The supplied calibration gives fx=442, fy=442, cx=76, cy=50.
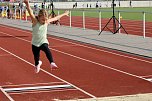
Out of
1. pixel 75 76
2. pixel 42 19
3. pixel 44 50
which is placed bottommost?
pixel 75 76

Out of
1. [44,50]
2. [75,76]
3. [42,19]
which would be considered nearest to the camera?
[42,19]

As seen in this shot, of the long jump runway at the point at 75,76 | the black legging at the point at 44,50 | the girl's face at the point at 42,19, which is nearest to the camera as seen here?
the girl's face at the point at 42,19

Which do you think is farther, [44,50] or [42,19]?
[44,50]

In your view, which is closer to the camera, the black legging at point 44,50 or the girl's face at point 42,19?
the girl's face at point 42,19

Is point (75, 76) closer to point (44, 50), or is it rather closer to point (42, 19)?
point (44, 50)

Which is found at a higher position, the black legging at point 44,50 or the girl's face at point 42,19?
the girl's face at point 42,19

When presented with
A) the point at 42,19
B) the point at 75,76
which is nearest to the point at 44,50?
the point at 42,19

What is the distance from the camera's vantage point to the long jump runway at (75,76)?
10383mm

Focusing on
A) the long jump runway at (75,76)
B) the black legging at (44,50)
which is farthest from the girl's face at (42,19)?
the long jump runway at (75,76)

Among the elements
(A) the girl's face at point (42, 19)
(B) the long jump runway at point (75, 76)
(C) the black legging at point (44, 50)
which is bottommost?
(B) the long jump runway at point (75, 76)

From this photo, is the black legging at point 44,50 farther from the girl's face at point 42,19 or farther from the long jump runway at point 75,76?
the long jump runway at point 75,76

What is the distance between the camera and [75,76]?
12875mm

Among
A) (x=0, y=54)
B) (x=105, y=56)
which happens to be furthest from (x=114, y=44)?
(x=0, y=54)

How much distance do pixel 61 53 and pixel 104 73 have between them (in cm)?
562
